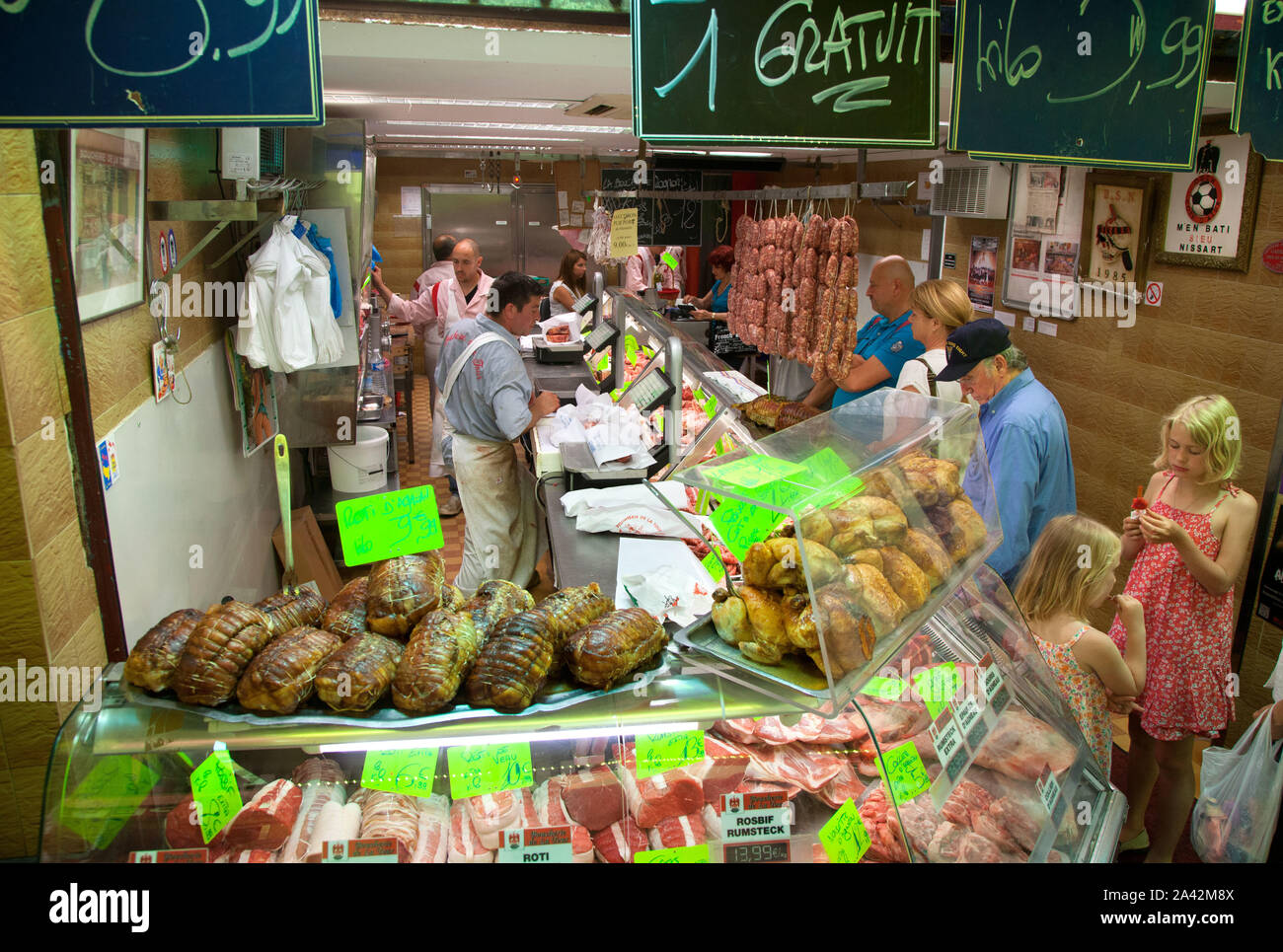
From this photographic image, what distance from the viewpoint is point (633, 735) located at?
6.18ft

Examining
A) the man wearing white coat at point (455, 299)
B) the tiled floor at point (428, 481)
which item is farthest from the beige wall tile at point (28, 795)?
the man wearing white coat at point (455, 299)

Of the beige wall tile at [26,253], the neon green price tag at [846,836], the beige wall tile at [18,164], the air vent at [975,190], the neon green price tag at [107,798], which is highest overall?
the air vent at [975,190]

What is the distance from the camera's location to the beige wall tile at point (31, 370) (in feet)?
6.21

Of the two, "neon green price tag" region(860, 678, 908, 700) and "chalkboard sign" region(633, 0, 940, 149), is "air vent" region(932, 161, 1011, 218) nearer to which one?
"chalkboard sign" region(633, 0, 940, 149)

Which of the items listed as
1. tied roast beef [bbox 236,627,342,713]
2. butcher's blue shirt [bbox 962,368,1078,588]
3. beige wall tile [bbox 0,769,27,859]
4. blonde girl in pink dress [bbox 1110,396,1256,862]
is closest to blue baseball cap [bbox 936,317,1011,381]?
butcher's blue shirt [bbox 962,368,1078,588]

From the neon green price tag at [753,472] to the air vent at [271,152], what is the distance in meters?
3.83

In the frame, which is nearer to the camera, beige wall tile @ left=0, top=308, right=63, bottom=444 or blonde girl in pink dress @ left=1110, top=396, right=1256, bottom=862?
beige wall tile @ left=0, top=308, right=63, bottom=444

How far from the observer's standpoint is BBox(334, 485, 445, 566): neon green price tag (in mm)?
2115

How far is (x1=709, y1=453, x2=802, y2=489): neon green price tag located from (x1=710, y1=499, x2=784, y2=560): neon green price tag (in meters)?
0.05

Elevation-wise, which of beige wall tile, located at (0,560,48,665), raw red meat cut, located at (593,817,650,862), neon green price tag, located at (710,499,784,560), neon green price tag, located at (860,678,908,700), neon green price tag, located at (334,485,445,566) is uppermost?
neon green price tag, located at (710,499,784,560)

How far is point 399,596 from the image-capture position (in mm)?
1929

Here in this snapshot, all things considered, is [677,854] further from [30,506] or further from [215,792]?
[30,506]

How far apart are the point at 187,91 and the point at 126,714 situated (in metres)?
1.22

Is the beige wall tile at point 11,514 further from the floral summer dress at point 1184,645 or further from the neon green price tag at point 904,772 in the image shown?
the floral summer dress at point 1184,645
